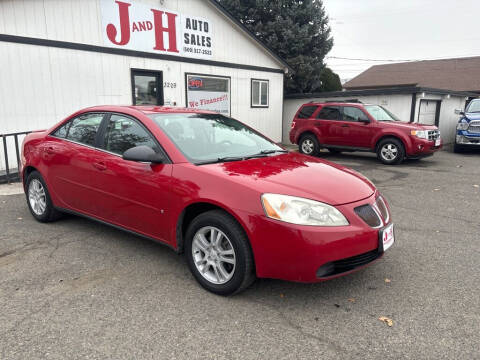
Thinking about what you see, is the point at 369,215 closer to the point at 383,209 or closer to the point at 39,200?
the point at 383,209

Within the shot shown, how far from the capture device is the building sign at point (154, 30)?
31.2 ft

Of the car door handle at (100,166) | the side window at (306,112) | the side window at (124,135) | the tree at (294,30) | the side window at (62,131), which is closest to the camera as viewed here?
the side window at (124,135)

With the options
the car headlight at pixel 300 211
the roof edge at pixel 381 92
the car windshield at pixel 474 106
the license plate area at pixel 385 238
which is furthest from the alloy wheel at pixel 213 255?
the car windshield at pixel 474 106

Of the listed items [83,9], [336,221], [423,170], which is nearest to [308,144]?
[423,170]

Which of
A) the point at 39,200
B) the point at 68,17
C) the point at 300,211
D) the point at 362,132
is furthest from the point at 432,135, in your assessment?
the point at 68,17

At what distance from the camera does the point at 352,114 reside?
11023 mm

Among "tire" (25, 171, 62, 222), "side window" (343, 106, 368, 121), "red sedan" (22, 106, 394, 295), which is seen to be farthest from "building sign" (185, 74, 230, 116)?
"red sedan" (22, 106, 394, 295)

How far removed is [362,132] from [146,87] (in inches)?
252

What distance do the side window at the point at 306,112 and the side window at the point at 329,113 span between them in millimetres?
317

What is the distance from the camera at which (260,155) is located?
3.76 m

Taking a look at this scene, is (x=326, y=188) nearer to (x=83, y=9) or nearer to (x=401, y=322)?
(x=401, y=322)

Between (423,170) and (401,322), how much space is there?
772cm

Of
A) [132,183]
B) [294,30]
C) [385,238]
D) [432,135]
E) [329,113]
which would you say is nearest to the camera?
[385,238]

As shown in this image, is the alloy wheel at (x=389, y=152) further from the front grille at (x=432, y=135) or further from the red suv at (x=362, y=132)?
the front grille at (x=432, y=135)
